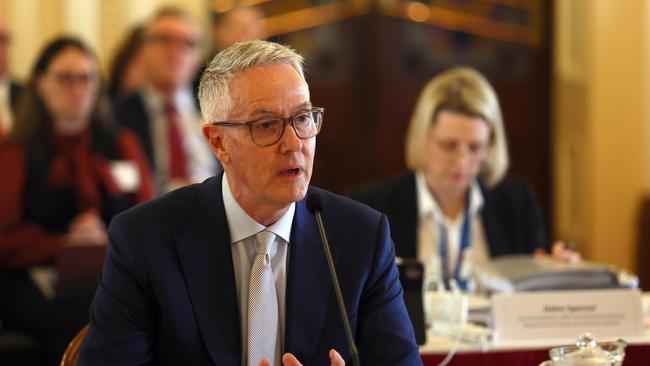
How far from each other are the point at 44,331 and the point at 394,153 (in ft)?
11.0

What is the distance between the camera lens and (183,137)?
5.07 metres

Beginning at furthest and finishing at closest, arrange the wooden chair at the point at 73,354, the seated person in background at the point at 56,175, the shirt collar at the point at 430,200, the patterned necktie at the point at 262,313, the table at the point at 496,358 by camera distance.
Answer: the seated person in background at the point at 56,175, the shirt collar at the point at 430,200, the table at the point at 496,358, the wooden chair at the point at 73,354, the patterned necktie at the point at 262,313

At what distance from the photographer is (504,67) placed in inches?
275

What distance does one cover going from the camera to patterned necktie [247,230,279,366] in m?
2.05

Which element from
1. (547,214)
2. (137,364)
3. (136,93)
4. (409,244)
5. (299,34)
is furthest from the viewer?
(547,214)

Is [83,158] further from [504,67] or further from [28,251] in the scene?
[504,67]

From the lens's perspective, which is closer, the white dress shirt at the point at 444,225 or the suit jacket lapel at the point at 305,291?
the suit jacket lapel at the point at 305,291

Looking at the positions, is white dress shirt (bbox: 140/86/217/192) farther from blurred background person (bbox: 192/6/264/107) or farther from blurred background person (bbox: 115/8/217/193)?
blurred background person (bbox: 192/6/264/107)

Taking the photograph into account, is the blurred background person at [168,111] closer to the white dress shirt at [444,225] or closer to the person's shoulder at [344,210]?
the white dress shirt at [444,225]

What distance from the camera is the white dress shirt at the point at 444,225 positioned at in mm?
3527

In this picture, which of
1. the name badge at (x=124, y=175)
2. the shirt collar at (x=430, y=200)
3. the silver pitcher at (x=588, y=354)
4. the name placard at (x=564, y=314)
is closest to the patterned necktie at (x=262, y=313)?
the silver pitcher at (x=588, y=354)

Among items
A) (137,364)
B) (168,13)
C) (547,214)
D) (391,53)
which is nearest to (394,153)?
(391,53)

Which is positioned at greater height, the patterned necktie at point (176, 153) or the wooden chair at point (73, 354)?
the patterned necktie at point (176, 153)

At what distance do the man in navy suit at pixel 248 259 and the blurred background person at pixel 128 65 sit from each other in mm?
3529
